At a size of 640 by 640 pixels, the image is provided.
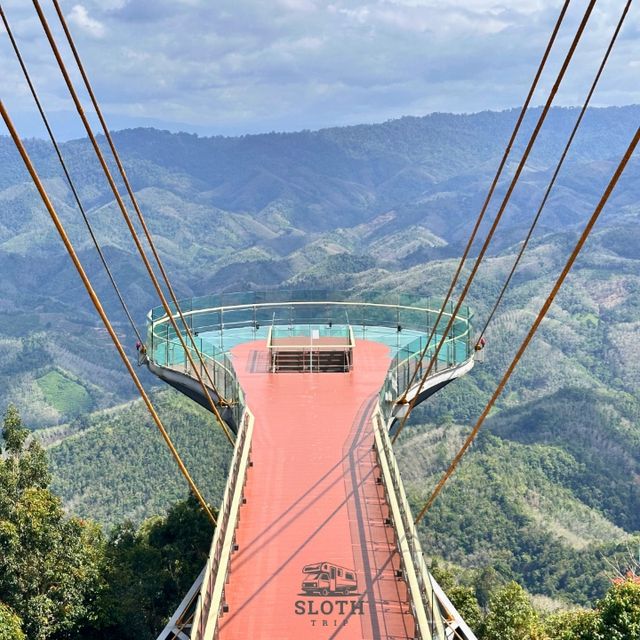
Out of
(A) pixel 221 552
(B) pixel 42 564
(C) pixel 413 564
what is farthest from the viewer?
(B) pixel 42 564

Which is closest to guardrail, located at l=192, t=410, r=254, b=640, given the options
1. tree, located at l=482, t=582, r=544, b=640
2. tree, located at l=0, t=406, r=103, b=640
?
tree, located at l=0, t=406, r=103, b=640

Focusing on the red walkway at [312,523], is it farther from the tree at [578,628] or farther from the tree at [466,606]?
the tree at [466,606]

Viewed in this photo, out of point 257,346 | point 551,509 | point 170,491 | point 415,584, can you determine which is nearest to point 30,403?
point 170,491

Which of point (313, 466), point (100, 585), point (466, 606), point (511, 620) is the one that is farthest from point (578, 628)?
point (100, 585)

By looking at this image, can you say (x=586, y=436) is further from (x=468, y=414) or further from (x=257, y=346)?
(x=257, y=346)

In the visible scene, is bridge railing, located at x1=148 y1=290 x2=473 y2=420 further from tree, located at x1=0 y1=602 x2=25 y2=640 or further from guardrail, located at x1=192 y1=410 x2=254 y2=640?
tree, located at x1=0 y1=602 x2=25 y2=640

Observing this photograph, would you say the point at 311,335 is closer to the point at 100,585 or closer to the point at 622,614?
the point at 100,585
